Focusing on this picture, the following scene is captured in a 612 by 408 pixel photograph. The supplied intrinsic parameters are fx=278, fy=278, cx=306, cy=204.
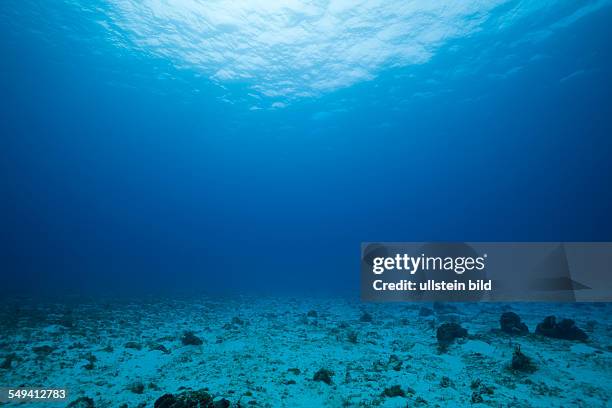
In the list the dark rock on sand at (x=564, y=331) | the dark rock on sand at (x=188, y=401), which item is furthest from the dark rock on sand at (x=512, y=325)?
the dark rock on sand at (x=188, y=401)

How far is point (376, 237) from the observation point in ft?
486

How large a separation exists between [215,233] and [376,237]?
296ft

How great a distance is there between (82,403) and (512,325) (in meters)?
12.7

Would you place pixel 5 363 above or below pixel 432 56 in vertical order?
below


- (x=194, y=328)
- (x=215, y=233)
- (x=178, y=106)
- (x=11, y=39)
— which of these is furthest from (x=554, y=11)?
(x=215, y=233)

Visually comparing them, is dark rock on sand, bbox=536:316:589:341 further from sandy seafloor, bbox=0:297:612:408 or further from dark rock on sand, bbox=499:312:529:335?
dark rock on sand, bbox=499:312:529:335

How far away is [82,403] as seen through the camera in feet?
18.7

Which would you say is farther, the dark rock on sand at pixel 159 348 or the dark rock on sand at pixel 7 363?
the dark rock on sand at pixel 159 348

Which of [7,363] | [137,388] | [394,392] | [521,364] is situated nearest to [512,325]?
[521,364]

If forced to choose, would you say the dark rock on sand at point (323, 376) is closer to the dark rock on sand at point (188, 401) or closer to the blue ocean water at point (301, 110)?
the dark rock on sand at point (188, 401)

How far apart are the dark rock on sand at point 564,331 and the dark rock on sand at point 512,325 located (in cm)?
48

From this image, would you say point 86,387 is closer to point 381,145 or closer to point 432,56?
point 432,56

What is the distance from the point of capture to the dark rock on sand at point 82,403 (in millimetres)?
5621

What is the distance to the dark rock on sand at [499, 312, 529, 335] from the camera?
9.81 m
